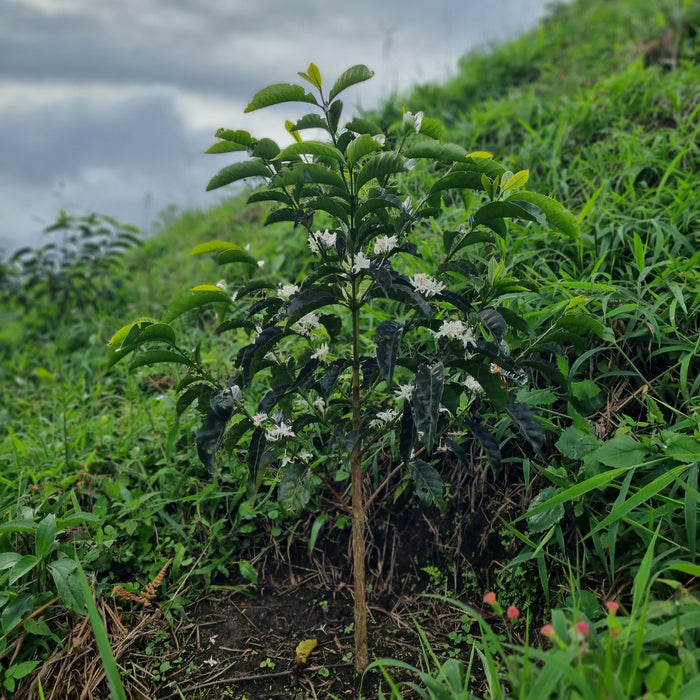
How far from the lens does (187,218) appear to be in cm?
645

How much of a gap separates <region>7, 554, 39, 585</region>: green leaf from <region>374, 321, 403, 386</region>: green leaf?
49.6 inches

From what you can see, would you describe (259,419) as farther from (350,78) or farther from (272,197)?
(350,78)

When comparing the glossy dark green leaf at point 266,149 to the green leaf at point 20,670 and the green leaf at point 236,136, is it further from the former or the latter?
the green leaf at point 20,670

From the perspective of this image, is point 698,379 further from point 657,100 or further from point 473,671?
point 657,100

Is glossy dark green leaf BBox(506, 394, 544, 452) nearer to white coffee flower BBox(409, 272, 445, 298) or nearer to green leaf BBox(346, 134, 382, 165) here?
white coffee flower BBox(409, 272, 445, 298)

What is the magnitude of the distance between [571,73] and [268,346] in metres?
4.24

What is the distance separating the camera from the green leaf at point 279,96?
4.83 feet

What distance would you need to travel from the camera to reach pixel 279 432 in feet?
5.59

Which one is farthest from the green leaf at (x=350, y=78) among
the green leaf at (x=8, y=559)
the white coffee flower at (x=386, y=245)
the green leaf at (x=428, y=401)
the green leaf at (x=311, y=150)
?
the green leaf at (x=8, y=559)

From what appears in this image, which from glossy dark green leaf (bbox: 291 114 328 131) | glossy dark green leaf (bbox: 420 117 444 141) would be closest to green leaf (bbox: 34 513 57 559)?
glossy dark green leaf (bbox: 291 114 328 131)

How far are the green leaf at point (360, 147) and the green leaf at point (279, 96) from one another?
183 millimetres

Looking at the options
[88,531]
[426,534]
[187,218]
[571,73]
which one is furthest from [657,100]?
[187,218]

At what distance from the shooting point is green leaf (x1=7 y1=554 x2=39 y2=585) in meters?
1.80

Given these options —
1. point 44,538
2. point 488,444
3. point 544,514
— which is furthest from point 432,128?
point 44,538
